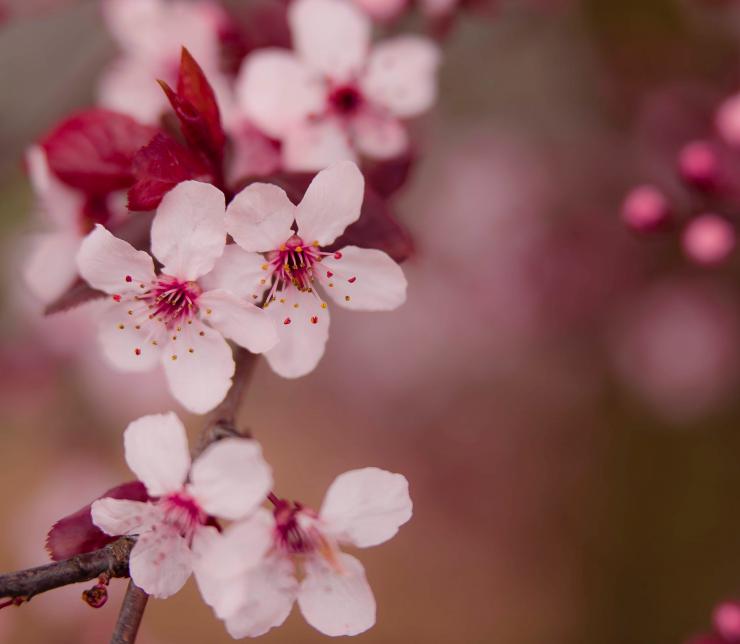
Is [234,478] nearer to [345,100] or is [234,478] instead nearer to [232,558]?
[232,558]

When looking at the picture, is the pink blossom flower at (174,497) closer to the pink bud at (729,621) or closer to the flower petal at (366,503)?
the flower petal at (366,503)

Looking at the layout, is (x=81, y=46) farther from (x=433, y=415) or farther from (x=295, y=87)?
(x=433, y=415)

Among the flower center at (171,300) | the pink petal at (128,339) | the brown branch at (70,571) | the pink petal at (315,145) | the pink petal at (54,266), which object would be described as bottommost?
the brown branch at (70,571)

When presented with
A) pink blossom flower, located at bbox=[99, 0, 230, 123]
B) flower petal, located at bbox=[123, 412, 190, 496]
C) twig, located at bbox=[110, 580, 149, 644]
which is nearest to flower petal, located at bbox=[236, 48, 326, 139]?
pink blossom flower, located at bbox=[99, 0, 230, 123]

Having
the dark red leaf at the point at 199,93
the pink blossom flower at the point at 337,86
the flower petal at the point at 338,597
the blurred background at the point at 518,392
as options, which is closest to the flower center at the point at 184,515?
the flower petal at the point at 338,597

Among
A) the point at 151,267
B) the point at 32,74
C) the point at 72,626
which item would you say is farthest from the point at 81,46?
the point at 72,626

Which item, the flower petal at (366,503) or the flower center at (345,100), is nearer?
the flower petal at (366,503)
